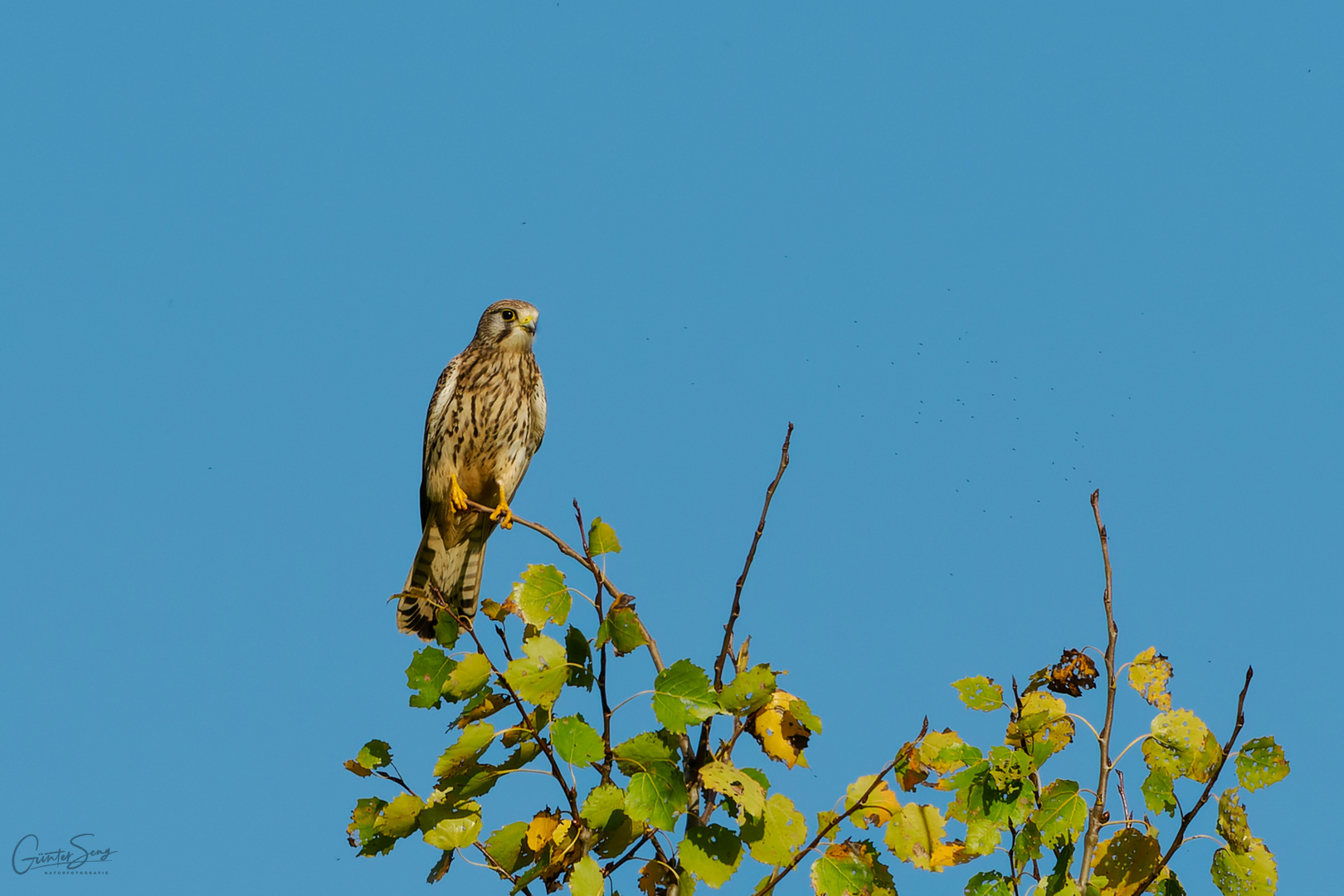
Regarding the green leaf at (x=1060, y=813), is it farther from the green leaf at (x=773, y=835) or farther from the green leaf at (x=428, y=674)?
the green leaf at (x=428, y=674)

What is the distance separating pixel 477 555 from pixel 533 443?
67cm

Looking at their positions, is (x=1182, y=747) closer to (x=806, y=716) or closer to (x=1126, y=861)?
(x=1126, y=861)

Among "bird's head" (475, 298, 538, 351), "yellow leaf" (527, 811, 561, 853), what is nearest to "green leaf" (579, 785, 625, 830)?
"yellow leaf" (527, 811, 561, 853)

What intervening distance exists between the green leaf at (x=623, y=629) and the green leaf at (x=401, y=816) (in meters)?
0.61

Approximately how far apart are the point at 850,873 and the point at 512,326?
13.6 feet

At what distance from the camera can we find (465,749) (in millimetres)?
2775

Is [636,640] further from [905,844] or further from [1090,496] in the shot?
[1090,496]

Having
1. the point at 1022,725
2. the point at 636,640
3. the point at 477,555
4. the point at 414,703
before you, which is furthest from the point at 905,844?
the point at 477,555

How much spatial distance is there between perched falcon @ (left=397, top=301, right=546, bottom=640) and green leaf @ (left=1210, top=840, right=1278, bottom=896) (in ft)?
13.0

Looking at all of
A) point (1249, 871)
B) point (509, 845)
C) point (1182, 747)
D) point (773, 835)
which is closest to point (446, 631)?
point (509, 845)

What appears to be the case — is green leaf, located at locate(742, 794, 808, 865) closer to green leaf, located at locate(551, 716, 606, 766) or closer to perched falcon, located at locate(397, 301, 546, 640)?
green leaf, located at locate(551, 716, 606, 766)

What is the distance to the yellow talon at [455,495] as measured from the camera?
587cm

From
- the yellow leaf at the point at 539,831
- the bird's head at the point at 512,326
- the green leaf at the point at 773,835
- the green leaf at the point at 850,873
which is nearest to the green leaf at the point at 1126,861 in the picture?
the green leaf at the point at 850,873

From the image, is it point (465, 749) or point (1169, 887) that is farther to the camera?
point (465, 749)
